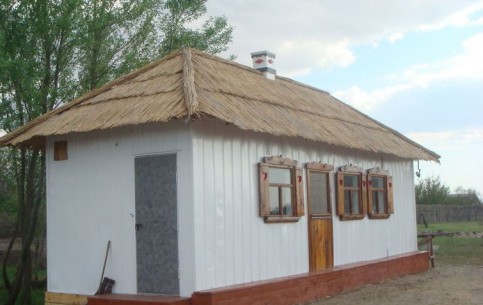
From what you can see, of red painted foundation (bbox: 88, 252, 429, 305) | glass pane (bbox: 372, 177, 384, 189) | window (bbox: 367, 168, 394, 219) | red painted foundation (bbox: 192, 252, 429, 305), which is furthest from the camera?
glass pane (bbox: 372, 177, 384, 189)

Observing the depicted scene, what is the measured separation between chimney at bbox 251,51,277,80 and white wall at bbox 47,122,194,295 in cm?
468

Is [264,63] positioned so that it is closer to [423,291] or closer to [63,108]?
[63,108]

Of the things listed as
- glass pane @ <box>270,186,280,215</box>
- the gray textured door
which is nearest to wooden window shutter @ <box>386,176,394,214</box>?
glass pane @ <box>270,186,280,215</box>

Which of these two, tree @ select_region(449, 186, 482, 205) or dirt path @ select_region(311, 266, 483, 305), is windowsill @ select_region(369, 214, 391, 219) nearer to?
dirt path @ select_region(311, 266, 483, 305)

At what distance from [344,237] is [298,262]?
1.90m

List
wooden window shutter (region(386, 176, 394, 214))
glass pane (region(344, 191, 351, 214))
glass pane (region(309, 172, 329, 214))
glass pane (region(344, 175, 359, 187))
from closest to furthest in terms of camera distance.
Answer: glass pane (region(309, 172, 329, 214)), glass pane (region(344, 191, 351, 214)), glass pane (region(344, 175, 359, 187)), wooden window shutter (region(386, 176, 394, 214))

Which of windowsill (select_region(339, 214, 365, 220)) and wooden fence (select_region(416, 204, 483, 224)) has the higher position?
windowsill (select_region(339, 214, 365, 220))

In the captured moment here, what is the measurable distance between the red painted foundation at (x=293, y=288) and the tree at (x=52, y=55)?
564 cm

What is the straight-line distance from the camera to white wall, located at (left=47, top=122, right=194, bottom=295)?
29.5 feet

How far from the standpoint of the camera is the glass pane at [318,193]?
11.7 m

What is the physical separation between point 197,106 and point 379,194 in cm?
705

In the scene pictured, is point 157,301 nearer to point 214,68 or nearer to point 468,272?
point 214,68

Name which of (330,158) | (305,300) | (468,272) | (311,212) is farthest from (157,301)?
(468,272)

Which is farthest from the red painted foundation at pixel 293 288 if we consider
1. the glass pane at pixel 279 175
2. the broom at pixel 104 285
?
the glass pane at pixel 279 175
